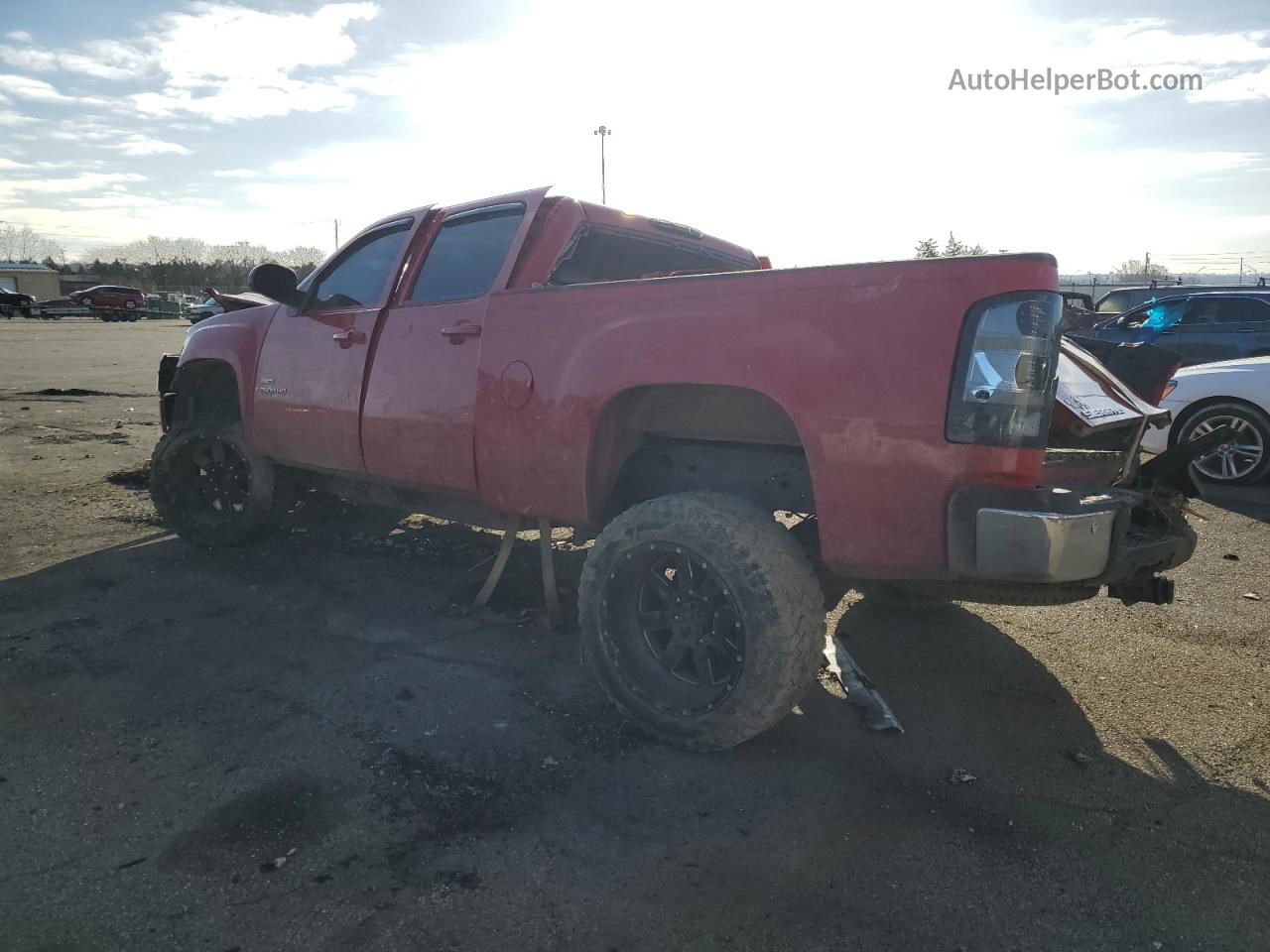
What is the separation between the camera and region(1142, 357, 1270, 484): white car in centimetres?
716

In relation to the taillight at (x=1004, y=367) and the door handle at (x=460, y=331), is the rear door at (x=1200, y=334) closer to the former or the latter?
the taillight at (x=1004, y=367)

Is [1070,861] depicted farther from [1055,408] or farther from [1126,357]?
[1126,357]

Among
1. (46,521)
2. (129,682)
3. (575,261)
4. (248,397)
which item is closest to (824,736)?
(575,261)

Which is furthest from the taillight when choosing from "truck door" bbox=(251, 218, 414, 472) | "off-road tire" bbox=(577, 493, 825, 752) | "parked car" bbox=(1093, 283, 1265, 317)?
"parked car" bbox=(1093, 283, 1265, 317)

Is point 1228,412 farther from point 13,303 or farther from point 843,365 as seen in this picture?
point 13,303

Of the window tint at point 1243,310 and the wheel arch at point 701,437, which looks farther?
the window tint at point 1243,310

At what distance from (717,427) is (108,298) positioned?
5390 centimetres

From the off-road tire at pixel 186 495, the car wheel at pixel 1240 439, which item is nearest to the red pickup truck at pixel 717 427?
the off-road tire at pixel 186 495

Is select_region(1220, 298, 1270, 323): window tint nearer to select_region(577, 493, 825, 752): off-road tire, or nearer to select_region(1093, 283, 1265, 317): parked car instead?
select_region(1093, 283, 1265, 317): parked car

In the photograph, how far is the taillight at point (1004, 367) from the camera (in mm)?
2447

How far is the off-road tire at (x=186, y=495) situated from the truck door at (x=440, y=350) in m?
1.26

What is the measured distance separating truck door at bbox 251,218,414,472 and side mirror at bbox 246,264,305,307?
0.08 metres

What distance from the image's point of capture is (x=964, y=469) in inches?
98.3

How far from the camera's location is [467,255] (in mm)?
4180
